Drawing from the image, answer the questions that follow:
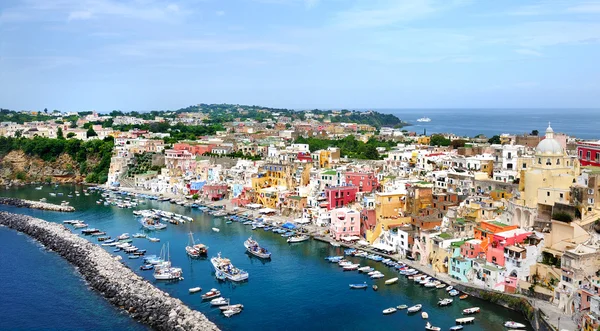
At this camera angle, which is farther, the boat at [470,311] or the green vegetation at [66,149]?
the green vegetation at [66,149]

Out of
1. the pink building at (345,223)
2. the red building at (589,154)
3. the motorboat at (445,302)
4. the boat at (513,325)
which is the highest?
the red building at (589,154)

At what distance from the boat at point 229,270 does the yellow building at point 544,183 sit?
41.7ft

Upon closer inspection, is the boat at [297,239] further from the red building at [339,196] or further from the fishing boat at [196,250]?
the fishing boat at [196,250]

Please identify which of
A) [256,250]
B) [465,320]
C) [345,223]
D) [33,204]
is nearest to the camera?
[465,320]

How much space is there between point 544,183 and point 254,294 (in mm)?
14343

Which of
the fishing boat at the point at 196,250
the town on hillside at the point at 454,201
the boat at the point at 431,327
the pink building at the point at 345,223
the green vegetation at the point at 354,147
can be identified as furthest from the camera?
the green vegetation at the point at 354,147

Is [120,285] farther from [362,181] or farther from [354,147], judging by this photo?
[354,147]

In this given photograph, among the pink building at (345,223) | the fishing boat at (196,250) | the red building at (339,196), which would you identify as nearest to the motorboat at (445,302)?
the pink building at (345,223)

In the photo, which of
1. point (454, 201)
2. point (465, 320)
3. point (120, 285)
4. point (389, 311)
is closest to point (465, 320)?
point (465, 320)

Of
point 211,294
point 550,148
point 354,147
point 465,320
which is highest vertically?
point 550,148

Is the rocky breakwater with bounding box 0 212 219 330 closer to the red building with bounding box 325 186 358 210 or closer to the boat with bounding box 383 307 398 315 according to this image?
the boat with bounding box 383 307 398 315

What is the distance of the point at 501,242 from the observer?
2205 centimetres

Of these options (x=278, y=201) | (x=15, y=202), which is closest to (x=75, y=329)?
(x=278, y=201)

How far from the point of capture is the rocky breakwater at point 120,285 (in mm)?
19938
